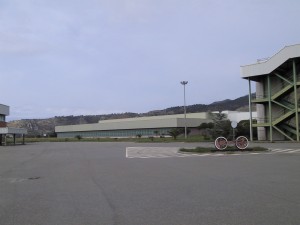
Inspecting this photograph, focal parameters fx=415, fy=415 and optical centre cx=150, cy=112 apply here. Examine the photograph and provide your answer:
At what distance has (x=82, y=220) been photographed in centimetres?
749

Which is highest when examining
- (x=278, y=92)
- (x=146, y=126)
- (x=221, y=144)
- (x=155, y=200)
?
(x=278, y=92)

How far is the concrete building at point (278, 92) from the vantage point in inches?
2078

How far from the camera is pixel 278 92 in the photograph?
55156mm

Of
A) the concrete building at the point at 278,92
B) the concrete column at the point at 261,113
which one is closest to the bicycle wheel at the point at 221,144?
the concrete building at the point at 278,92

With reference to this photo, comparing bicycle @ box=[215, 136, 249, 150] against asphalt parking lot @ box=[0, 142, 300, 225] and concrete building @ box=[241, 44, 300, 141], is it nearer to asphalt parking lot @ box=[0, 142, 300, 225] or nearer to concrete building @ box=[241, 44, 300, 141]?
asphalt parking lot @ box=[0, 142, 300, 225]

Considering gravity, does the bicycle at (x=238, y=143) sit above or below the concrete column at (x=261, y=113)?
below

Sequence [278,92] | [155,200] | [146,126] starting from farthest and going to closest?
[146,126] < [278,92] < [155,200]

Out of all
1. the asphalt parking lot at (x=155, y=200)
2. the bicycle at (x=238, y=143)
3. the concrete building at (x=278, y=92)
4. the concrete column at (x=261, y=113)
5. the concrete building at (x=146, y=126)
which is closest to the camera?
the asphalt parking lot at (x=155, y=200)

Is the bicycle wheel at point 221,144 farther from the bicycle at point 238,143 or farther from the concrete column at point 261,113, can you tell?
the concrete column at point 261,113

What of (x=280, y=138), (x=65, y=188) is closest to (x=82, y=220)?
(x=65, y=188)

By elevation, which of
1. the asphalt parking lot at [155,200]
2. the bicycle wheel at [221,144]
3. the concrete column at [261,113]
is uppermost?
the concrete column at [261,113]

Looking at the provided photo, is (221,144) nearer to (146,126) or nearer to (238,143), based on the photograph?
(238,143)

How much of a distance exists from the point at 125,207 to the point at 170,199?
4.24 ft

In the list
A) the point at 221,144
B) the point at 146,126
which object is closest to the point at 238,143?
the point at 221,144
